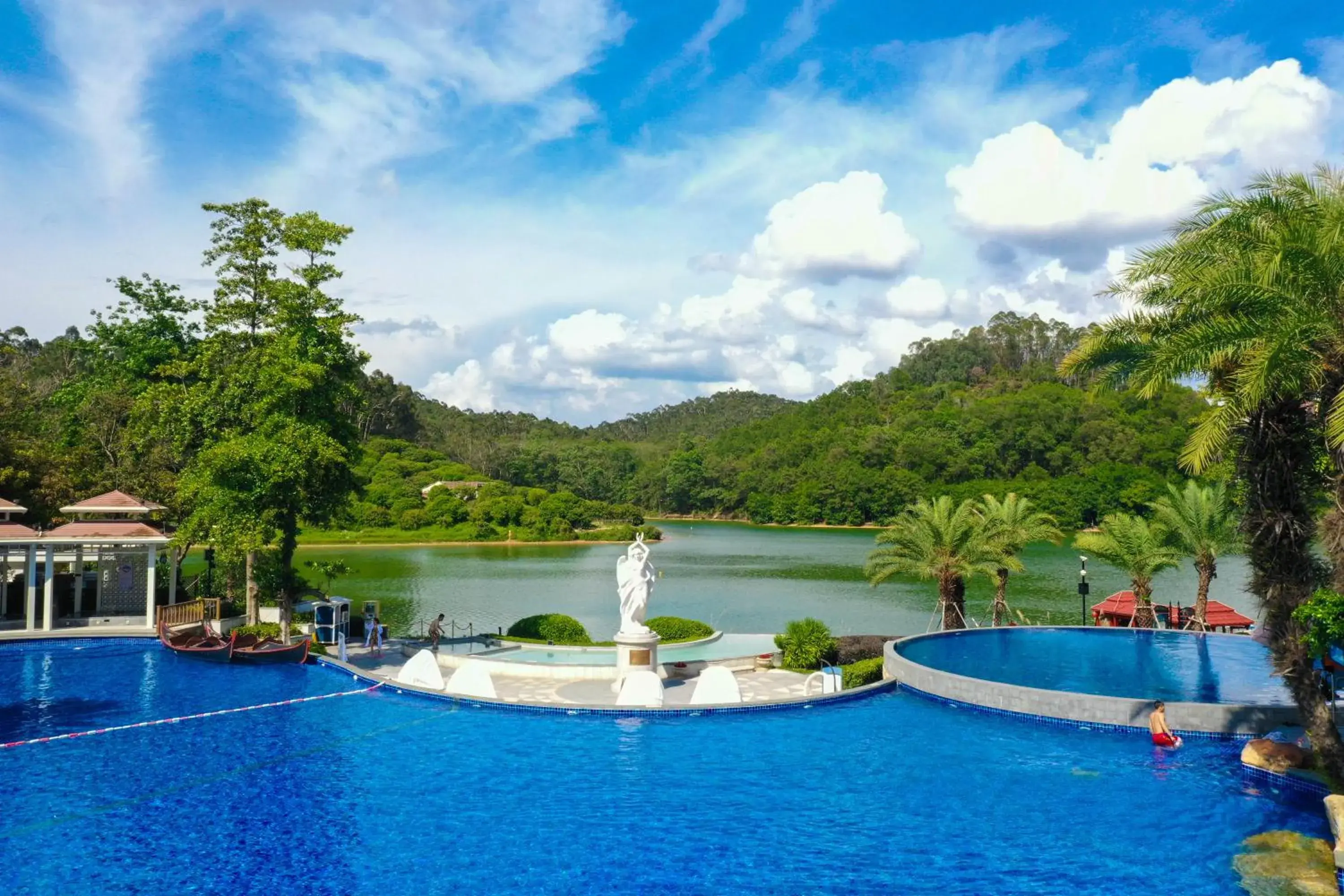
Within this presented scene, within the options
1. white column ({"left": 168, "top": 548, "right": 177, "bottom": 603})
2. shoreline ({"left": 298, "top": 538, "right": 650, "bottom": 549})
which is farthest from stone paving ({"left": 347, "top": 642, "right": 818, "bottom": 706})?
shoreline ({"left": 298, "top": 538, "right": 650, "bottom": 549})

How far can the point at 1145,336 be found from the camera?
1359cm

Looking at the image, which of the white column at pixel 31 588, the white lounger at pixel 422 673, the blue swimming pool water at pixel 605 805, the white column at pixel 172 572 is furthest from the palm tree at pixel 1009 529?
the white column at pixel 31 588

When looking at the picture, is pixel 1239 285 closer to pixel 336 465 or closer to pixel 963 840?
pixel 963 840

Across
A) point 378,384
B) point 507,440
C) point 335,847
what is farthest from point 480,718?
point 507,440

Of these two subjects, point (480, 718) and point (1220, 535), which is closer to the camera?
point (480, 718)

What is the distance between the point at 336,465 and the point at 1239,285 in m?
19.7

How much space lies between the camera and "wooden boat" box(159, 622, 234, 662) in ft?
71.5

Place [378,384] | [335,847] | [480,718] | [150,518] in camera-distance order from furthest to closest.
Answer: [378,384] < [150,518] < [480,718] < [335,847]

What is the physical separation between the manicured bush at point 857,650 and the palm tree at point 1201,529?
9.89 meters

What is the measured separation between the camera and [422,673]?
19.3 m

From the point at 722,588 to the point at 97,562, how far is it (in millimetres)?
23648

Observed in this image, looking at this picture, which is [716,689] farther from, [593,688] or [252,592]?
[252,592]

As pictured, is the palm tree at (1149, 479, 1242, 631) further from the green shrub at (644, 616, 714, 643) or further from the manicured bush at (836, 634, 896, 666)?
the green shrub at (644, 616, 714, 643)

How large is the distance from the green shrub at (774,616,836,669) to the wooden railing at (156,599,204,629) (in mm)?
15822
